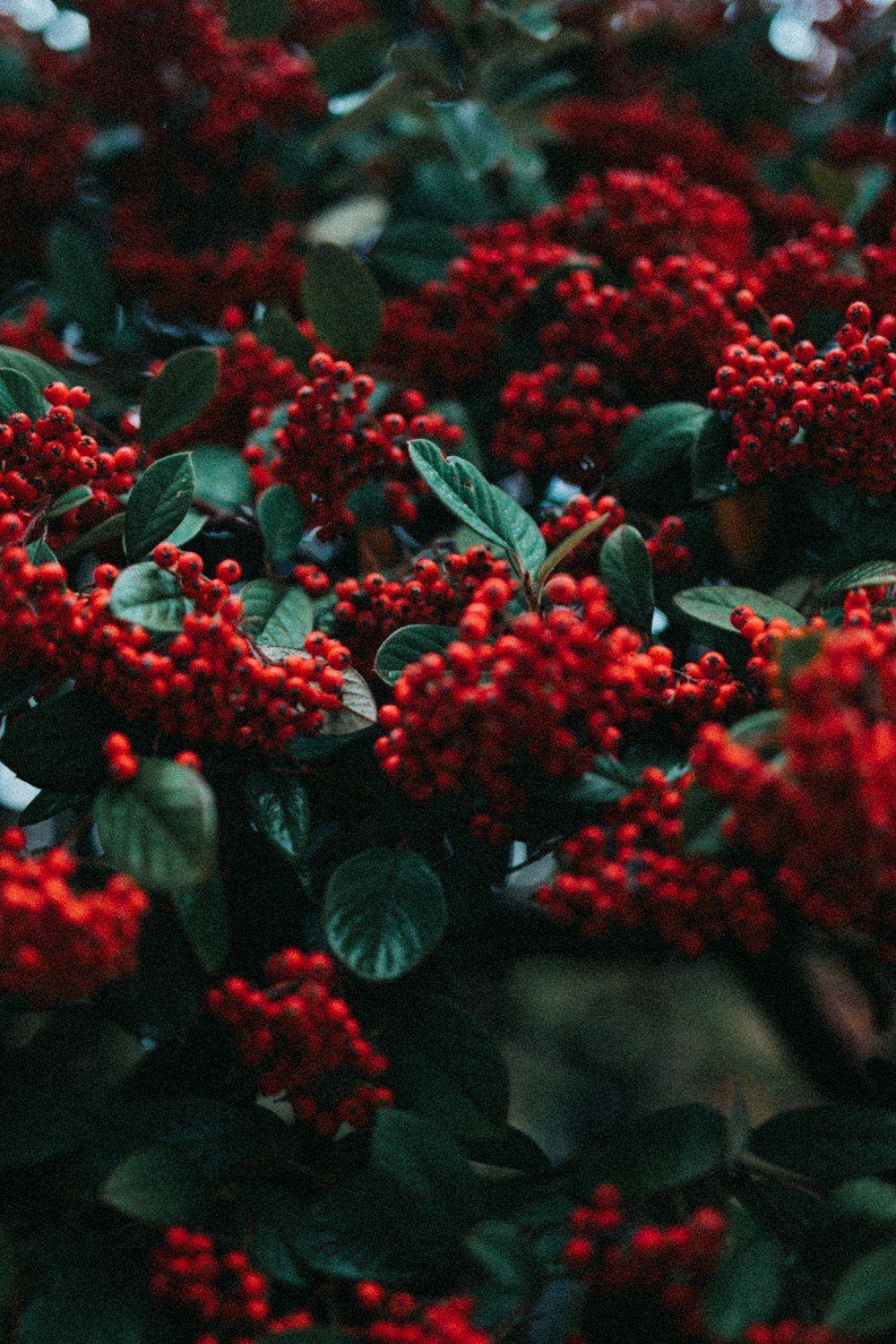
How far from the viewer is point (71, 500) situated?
1.41m

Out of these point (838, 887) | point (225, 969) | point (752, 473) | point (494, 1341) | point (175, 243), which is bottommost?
point (494, 1341)

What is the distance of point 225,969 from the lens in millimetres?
1545

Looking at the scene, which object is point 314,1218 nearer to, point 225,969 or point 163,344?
point 225,969

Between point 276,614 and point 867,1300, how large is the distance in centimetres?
110

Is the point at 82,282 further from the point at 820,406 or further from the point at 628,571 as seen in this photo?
the point at 820,406

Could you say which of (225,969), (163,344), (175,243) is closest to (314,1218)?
(225,969)

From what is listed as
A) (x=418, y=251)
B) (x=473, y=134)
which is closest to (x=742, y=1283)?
(x=418, y=251)

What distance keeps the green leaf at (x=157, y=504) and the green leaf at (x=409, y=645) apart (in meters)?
0.34

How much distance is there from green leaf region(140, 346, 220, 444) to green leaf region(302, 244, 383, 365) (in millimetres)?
228

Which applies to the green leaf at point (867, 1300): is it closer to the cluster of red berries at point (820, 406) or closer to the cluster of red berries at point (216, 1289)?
the cluster of red berries at point (216, 1289)

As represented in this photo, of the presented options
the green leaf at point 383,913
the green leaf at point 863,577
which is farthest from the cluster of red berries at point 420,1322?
the green leaf at point 863,577

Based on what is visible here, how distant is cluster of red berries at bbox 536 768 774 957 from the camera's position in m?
1.21

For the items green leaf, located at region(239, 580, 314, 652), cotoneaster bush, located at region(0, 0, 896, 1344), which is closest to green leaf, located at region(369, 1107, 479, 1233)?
cotoneaster bush, located at region(0, 0, 896, 1344)

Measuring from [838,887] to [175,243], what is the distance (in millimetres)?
2473
